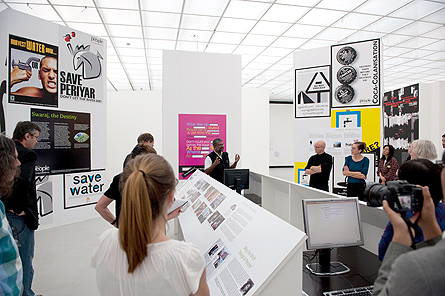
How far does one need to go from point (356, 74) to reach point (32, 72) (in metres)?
5.21

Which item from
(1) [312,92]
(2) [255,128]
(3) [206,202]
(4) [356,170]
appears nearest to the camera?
(3) [206,202]

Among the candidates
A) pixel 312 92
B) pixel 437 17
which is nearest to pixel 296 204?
pixel 312 92

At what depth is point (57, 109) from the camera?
4371 millimetres

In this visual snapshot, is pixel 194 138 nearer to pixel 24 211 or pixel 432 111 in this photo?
pixel 24 211

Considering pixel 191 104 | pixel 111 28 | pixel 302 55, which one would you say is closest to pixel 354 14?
pixel 302 55

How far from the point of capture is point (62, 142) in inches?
174

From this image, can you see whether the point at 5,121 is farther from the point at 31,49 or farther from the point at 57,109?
the point at 31,49

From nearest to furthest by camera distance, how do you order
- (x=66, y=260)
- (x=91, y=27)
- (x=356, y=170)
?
(x=66, y=260) → (x=356, y=170) → (x=91, y=27)

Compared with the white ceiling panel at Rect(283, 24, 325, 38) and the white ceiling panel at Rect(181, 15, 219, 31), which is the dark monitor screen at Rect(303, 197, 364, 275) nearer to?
the white ceiling panel at Rect(181, 15, 219, 31)

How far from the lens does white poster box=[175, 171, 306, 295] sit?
1167mm

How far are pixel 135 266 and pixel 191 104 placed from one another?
491 centimetres

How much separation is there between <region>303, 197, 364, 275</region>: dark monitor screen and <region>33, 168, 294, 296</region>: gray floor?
2.21 metres

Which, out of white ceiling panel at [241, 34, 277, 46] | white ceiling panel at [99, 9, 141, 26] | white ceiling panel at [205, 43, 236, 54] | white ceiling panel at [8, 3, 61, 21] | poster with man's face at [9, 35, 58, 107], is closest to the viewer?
poster with man's face at [9, 35, 58, 107]

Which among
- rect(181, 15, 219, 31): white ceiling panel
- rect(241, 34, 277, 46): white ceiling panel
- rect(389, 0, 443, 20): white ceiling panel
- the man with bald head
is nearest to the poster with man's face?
rect(181, 15, 219, 31): white ceiling panel
